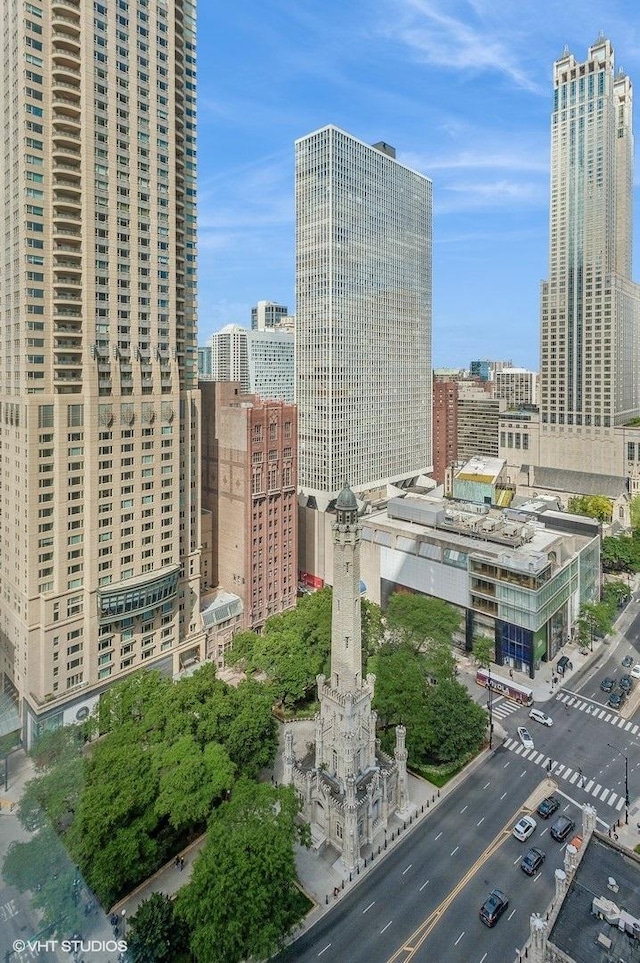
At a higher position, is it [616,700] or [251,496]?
[251,496]

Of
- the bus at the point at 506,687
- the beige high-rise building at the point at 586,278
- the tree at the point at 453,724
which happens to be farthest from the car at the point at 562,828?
the beige high-rise building at the point at 586,278

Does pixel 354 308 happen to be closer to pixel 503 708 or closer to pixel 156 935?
pixel 503 708

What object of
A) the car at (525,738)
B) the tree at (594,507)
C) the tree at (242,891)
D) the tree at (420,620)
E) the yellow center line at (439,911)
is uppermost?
the tree at (594,507)

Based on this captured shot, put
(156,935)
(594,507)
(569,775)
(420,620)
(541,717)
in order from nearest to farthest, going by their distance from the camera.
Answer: (156,935), (569,775), (541,717), (420,620), (594,507)

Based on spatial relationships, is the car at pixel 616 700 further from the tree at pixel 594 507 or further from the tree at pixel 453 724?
the tree at pixel 594 507

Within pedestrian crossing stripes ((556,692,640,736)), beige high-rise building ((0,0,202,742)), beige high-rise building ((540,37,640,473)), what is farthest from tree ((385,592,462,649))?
beige high-rise building ((540,37,640,473))

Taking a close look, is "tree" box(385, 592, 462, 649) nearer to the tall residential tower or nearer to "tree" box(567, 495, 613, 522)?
the tall residential tower

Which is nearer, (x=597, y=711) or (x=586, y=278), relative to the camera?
(x=597, y=711)

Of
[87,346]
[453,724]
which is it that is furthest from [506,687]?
[87,346]
